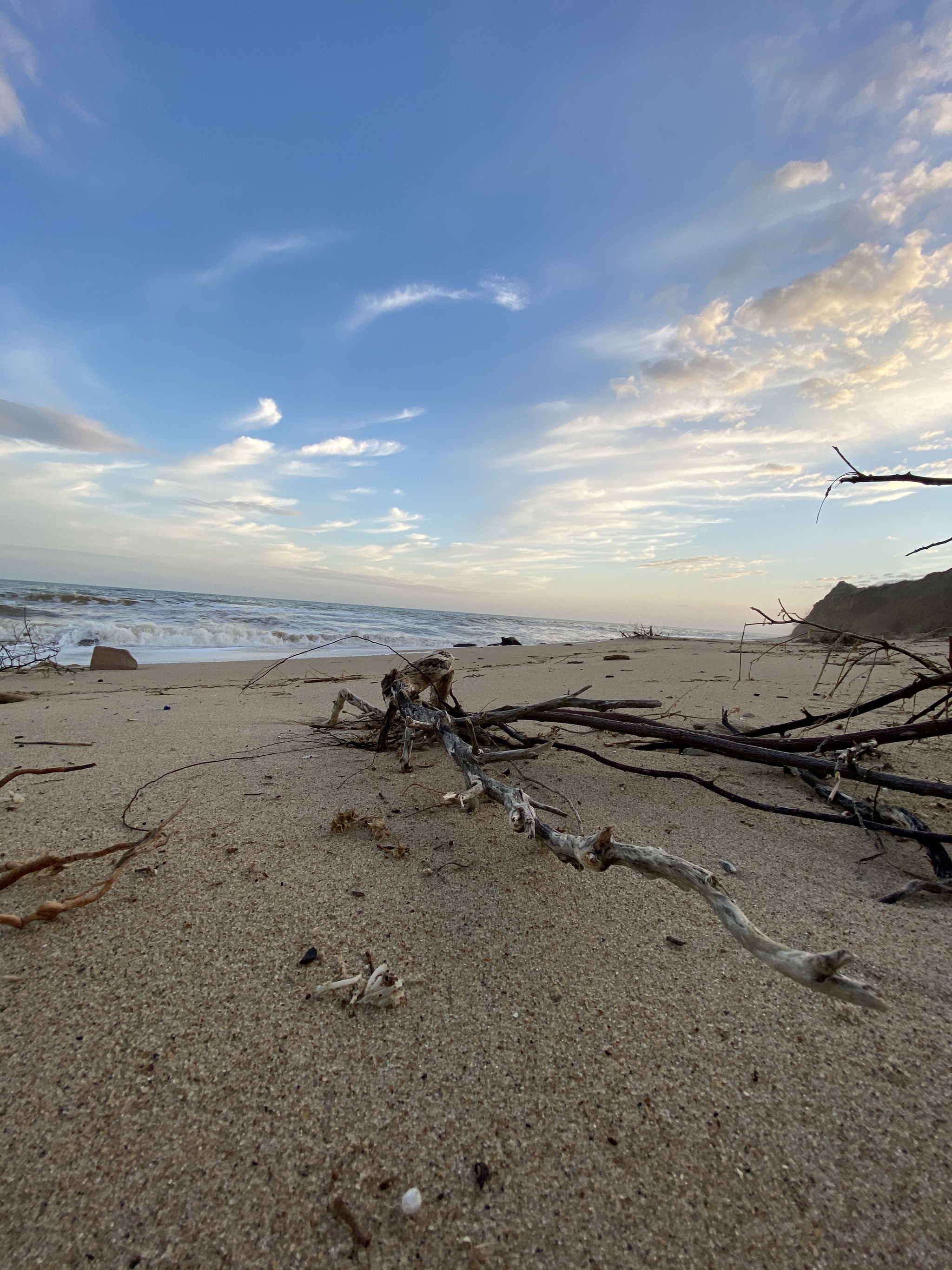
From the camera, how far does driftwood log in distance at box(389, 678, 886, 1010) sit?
0.64m

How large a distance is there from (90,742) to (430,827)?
196cm

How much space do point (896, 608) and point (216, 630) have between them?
14.3 metres

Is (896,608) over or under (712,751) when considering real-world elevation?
over

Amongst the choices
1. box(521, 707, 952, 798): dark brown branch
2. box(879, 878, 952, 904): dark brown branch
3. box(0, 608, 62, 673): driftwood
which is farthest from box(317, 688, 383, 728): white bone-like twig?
box(0, 608, 62, 673): driftwood

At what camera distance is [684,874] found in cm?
88

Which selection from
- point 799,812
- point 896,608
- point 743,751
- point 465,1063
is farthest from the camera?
point 896,608

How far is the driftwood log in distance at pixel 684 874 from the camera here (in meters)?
0.64

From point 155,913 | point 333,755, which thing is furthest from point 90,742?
point 155,913

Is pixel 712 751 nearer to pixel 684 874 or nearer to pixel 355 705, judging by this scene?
pixel 684 874

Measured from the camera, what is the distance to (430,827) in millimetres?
1660

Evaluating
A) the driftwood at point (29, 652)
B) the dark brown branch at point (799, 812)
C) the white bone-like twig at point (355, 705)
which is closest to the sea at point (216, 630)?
the driftwood at point (29, 652)

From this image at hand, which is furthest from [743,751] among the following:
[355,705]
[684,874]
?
[355,705]

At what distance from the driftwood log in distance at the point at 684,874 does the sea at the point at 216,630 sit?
389cm

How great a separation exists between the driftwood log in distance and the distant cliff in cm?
1011
